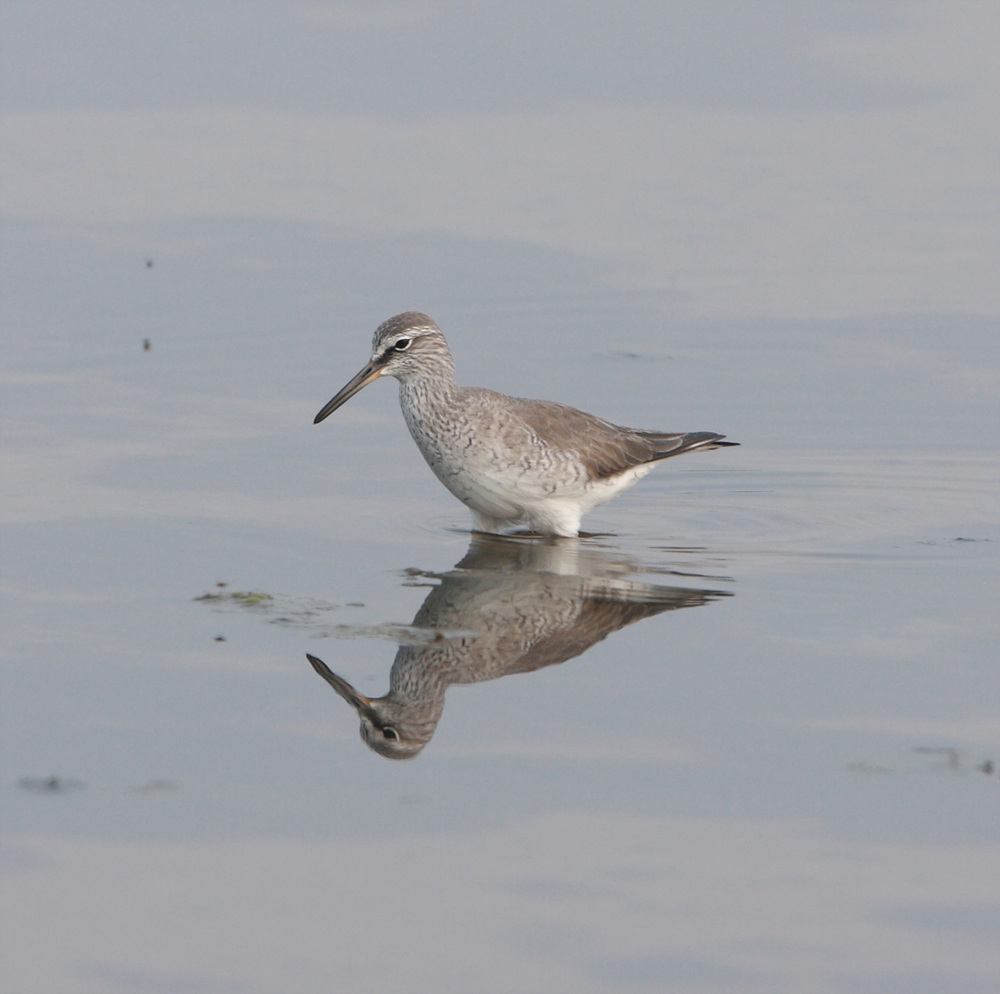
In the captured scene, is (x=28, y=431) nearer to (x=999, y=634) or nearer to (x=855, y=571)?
(x=855, y=571)

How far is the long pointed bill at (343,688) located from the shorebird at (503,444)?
3001 millimetres

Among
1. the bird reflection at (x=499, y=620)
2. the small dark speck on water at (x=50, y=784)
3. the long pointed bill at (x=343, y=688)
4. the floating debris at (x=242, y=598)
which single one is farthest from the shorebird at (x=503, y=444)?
the small dark speck on water at (x=50, y=784)

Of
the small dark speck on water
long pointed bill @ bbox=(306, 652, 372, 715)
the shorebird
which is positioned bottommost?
the small dark speck on water

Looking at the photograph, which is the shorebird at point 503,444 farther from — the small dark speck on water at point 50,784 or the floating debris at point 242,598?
the small dark speck on water at point 50,784

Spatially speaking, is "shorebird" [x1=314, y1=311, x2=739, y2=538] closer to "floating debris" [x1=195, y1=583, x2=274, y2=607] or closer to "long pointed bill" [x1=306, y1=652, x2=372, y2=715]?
"floating debris" [x1=195, y1=583, x2=274, y2=607]

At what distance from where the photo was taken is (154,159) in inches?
684

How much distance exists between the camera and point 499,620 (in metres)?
9.10

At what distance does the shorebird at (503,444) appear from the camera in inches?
437

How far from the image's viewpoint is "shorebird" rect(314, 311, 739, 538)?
Answer: 1110 cm

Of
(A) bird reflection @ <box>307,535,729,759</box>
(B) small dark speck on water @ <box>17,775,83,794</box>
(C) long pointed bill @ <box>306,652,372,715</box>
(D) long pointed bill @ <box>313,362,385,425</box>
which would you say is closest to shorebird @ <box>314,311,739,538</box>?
(D) long pointed bill @ <box>313,362,385,425</box>

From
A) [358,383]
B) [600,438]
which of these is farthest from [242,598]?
[600,438]

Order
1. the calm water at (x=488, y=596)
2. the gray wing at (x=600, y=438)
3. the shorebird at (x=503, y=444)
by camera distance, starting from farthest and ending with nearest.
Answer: the gray wing at (x=600, y=438), the shorebird at (x=503, y=444), the calm water at (x=488, y=596)

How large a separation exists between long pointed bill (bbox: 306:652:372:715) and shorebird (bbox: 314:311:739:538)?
3.00 metres

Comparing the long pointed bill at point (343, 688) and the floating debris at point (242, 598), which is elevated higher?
the floating debris at point (242, 598)
